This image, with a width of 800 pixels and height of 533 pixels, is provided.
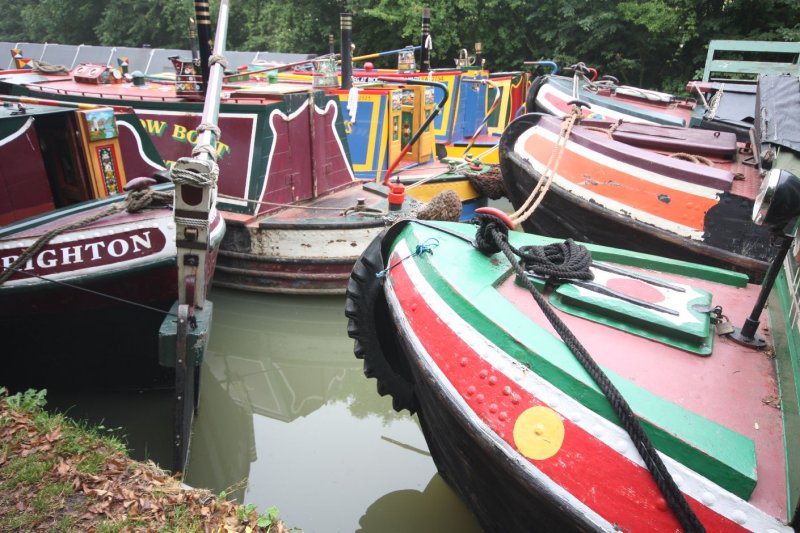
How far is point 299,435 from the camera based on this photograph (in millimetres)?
3980

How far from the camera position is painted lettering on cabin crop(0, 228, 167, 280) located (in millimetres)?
3303

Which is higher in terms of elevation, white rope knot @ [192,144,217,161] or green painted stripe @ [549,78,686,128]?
white rope knot @ [192,144,217,161]

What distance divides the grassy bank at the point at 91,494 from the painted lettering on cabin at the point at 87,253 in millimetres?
915

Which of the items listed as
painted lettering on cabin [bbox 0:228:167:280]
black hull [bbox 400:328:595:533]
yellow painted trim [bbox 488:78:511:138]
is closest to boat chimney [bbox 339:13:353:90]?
painted lettering on cabin [bbox 0:228:167:280]

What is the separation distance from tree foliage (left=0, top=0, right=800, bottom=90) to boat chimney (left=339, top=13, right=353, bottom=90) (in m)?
9.57

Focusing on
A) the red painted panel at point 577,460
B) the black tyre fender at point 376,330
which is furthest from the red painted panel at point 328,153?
the red painted panel at point 577,460

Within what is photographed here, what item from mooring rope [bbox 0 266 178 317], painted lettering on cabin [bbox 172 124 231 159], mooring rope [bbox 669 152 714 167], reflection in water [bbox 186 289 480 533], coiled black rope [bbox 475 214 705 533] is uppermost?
mooring rope [bbox 669 152 714 167]

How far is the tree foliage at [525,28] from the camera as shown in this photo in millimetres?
12844

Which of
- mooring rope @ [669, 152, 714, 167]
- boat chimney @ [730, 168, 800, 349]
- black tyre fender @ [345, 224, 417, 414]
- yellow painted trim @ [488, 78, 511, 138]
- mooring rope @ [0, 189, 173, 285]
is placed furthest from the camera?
yellow painted trim @ [488, 78, 511, 138]

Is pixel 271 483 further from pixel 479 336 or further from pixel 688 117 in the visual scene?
pixel 688 117

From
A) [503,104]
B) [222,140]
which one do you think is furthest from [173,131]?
[503,104]

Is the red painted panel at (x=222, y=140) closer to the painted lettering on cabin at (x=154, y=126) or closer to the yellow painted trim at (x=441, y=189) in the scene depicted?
the painted lettering on cabin at (x=154, y=126)

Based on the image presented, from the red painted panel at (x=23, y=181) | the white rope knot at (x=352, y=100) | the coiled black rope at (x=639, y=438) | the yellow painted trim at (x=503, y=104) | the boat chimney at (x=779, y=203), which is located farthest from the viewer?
the yellow painted trim at (x=503, y=104)

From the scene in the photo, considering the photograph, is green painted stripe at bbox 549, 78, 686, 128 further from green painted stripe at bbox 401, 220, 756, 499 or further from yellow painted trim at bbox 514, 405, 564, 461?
yellow painted trim at bbox 514, 405, 564, 461
